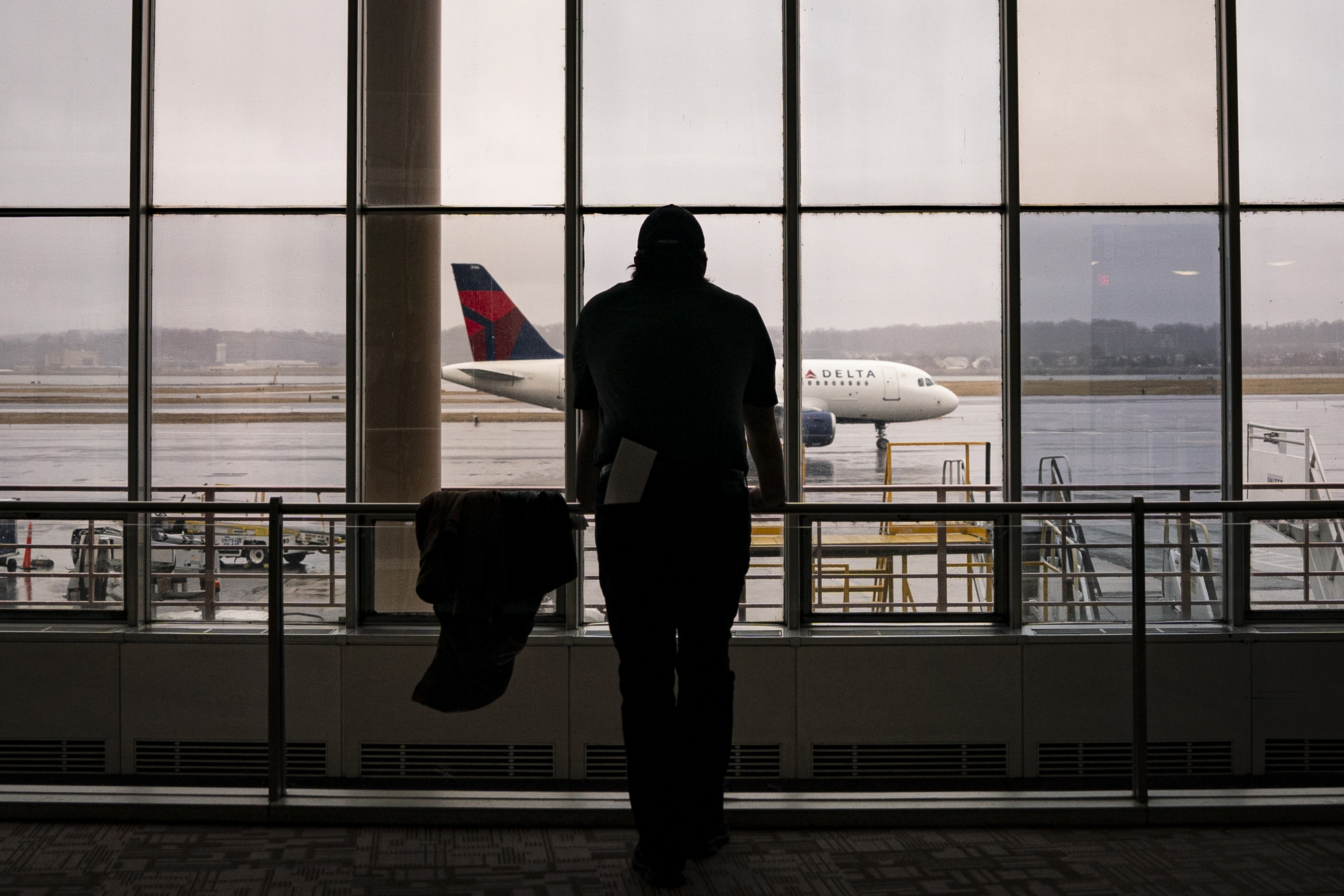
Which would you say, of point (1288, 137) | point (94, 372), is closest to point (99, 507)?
point (94, 372)

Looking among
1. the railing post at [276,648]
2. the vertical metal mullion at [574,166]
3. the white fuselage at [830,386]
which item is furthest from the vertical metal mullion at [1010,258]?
the railing post at [276,648]

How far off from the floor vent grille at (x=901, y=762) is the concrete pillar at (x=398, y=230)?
306cm

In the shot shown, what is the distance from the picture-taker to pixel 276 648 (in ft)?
8.53

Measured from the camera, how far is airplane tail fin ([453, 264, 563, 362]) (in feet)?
16.1

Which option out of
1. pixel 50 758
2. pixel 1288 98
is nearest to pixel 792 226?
pixel 1288 98

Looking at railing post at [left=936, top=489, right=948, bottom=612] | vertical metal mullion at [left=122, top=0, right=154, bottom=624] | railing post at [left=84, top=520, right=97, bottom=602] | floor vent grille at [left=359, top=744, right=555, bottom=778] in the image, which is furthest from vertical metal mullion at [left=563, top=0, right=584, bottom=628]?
floor vent grille at [left=359, top=744, right=555, bottom=778]

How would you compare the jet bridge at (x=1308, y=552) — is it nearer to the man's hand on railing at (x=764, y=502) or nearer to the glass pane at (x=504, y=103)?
the man's hand on railing at (x=764, y=502)

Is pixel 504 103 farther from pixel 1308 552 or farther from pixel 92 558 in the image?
pixel 1308 552

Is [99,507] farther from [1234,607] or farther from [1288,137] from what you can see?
[1288,137]

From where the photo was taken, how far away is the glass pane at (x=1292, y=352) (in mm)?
5000

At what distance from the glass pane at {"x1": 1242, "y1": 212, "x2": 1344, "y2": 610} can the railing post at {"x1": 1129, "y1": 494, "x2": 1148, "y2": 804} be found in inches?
110

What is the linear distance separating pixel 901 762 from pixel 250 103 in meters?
4.45

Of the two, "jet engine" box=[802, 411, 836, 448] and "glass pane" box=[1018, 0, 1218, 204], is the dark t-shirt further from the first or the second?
"glass pane" box=[1018, 0, 1218, 204]

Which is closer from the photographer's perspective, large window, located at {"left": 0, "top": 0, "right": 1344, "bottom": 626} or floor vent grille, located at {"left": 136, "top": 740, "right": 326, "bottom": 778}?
floor vent grille, located at {"left": 136, "top": 740, "right": 326, "bottom": 778}
